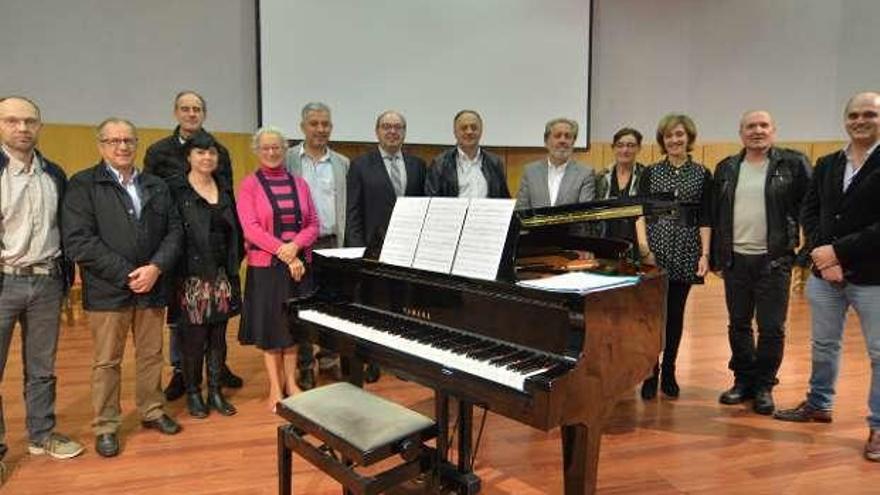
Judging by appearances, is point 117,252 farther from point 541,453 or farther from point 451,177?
point 541,453

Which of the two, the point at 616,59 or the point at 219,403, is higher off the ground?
the point at 616,59

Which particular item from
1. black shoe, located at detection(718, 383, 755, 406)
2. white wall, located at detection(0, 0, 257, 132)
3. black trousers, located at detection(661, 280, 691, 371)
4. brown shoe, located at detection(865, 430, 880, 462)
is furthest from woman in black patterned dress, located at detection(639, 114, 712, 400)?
white wall, located at detection(0, 0, 257, 132)

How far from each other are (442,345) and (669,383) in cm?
220

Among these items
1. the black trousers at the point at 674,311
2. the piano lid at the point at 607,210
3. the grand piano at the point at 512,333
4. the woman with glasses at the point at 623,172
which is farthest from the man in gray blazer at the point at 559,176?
the piano lid at the point at 607,210

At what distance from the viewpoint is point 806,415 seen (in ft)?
10.4

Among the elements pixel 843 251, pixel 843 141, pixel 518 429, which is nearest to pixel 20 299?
pixel 518 429

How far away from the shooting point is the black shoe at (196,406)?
324 cm

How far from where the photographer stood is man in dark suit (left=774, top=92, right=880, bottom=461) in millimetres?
2648

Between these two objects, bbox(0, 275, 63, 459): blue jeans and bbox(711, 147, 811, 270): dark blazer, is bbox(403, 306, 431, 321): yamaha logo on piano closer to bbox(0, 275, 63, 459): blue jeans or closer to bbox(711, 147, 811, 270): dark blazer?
bbox(0, 275, 63, 459): blue jeans

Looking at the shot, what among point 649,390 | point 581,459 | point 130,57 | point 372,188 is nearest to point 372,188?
point 372,188

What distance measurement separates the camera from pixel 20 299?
8.34ft

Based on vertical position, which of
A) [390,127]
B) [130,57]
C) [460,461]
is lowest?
[460,461]

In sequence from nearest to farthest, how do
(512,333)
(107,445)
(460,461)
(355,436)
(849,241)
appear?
(355,436) < (512,333) < (460,461) < (849,241) < (107,445)

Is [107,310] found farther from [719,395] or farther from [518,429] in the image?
[719,395]
